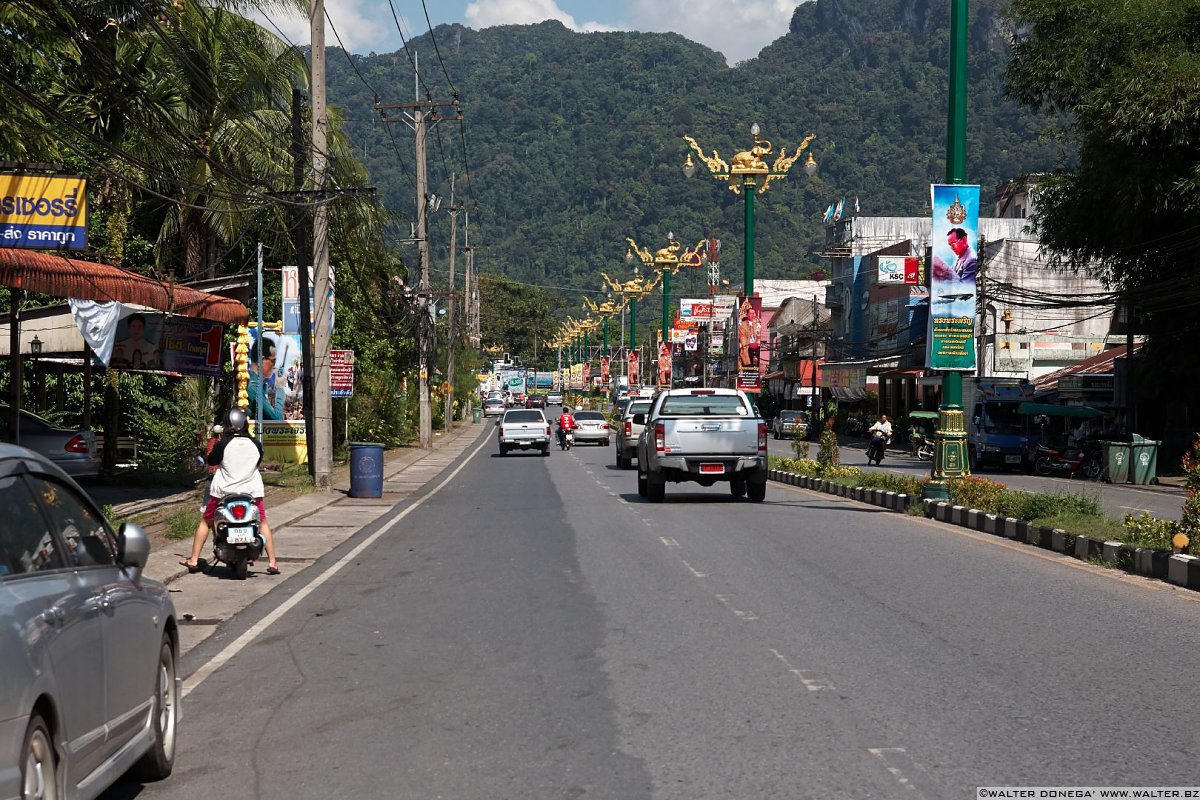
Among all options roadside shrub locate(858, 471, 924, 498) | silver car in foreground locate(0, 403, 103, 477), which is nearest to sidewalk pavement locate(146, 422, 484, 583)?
silver car in foreground locate(0, 403, 103, 477)

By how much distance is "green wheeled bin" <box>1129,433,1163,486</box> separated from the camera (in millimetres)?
35781

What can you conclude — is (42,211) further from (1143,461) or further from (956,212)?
(1143,461)

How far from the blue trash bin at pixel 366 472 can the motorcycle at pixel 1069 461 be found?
20.7 meters

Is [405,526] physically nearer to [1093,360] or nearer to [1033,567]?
[1033,567]

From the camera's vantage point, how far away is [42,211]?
15.5 meters

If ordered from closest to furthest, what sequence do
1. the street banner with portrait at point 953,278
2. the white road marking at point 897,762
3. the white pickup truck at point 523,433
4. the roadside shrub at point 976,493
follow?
1. the white road marking at point 897,762
2. the roadside shrub at point 976,493
3. the street banner with portrait at point 953,278
4. the white pickup truck at point 523,433

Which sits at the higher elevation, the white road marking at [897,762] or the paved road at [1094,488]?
the white road marking at [897,762]

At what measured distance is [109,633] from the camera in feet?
18.8

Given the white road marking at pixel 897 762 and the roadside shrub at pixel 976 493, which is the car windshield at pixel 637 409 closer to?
the roadside shrub at pixel 976 493

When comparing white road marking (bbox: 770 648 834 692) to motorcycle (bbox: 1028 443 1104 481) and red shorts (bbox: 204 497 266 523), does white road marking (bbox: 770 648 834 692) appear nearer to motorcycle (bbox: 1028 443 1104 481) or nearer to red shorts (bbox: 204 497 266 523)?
red shorts (bbox: 204 497 266 523)

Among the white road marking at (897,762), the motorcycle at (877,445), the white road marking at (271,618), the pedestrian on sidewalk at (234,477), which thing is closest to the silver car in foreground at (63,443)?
the white road marking at (271,618)

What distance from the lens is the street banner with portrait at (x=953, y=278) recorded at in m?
22.7

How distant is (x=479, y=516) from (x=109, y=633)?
56.7ft

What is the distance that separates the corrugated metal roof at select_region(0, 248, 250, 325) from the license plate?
17.9 ft
